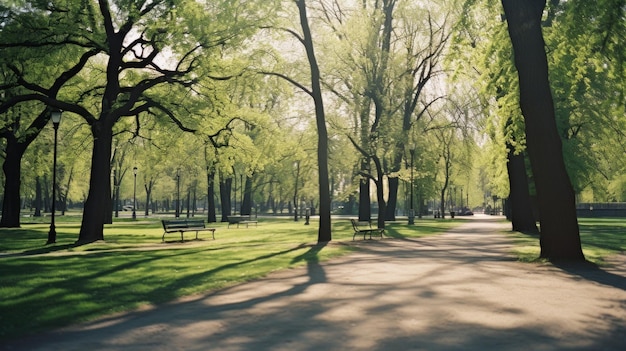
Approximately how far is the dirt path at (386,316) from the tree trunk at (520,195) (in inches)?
688

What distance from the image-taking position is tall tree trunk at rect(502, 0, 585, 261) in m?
13.5

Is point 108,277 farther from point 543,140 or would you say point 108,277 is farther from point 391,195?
point 391,195

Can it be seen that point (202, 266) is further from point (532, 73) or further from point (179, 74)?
point (179, 74)

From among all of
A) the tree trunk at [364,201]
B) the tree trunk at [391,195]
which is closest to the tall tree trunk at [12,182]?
the tree trunk at [364,201]

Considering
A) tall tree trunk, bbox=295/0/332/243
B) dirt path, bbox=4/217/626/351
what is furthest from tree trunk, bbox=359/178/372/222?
dirt path, bbox=4/217/626/351

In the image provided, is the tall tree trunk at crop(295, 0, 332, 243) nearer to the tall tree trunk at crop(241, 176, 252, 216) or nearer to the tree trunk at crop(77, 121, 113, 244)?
the tree trunk at crop(77, 121, 113, 244)

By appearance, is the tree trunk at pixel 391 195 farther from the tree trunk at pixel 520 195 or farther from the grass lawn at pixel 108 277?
the grass lawn at pixel 108 277

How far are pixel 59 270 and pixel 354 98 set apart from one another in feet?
81.1

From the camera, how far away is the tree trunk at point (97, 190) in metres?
22.0

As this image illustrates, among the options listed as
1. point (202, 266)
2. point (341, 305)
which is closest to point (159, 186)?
point (202, 266)

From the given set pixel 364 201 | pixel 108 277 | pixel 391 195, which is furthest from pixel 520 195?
pixel 108 277

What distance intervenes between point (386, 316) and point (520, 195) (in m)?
24.5

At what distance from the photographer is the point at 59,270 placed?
12.5 m

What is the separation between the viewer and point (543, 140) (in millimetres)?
13672
